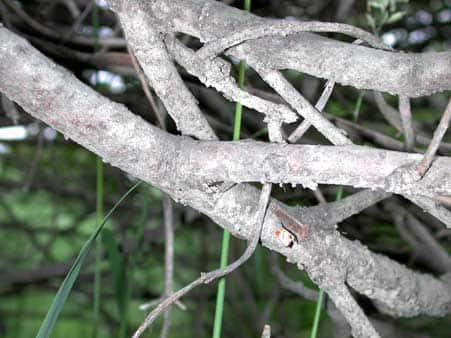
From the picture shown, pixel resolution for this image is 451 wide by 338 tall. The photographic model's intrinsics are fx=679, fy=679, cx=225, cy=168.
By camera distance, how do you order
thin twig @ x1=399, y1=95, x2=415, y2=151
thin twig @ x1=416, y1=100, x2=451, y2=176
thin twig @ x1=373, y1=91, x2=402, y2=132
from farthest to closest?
thin twig @ x1=373, y1=91, x2=402, y2=132 < thin twig @ x1=399, y1=95, x2=415, y2=151 < thin twig @ x1=416, y1=100, x2=451, y2=176

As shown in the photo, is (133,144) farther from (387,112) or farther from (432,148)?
(387,112)

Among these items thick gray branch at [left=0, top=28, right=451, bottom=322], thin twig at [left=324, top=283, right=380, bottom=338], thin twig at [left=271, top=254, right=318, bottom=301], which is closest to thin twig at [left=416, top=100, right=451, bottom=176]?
thick gray branch at [left=0, top=28, right=451, bottom=322]

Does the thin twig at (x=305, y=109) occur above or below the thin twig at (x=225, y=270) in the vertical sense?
above

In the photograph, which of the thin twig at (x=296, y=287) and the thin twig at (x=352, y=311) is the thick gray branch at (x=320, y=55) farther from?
the thin twig at (x=296, y=287)

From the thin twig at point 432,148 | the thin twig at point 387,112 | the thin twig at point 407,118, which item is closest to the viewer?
the thin twig at point 432,148

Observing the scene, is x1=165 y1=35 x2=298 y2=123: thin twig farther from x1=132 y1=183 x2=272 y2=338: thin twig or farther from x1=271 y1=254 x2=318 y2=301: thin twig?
x1=271 y1=254 x2=318 y2=301: thin twig

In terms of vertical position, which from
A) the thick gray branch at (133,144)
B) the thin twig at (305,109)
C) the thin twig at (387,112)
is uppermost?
the thin twig at (387,112)

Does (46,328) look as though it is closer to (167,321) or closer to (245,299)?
(167,321)

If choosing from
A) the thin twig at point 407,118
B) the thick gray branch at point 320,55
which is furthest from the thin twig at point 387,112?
the thick gray branch at point 320,55
